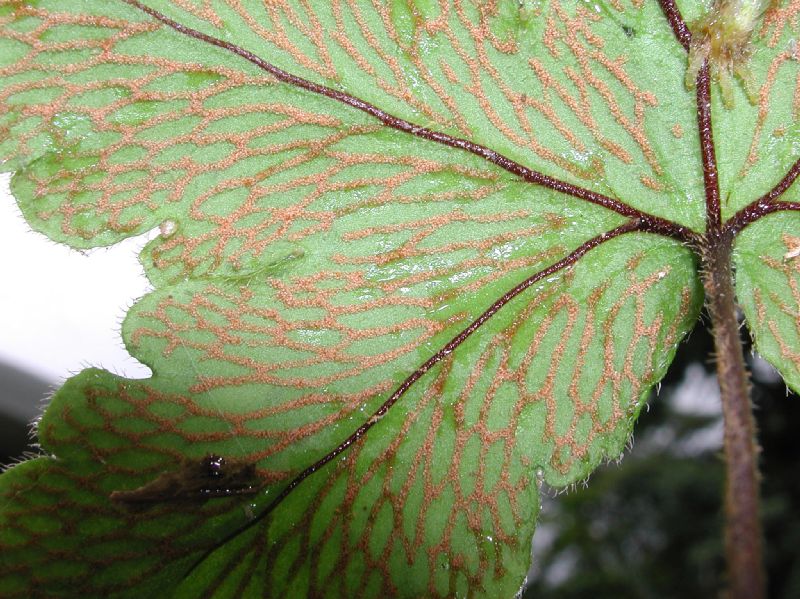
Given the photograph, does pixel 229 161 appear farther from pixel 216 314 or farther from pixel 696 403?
pixel 696 403

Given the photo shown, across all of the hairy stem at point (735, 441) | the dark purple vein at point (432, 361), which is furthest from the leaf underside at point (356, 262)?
the hairy stem at point (735, 441)

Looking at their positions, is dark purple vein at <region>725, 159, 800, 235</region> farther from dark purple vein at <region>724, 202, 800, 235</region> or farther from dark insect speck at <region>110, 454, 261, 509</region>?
dark insect speck at <region>110, 454, 261, 509</region>

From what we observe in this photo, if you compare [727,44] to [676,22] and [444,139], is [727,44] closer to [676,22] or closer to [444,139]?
[676,22]

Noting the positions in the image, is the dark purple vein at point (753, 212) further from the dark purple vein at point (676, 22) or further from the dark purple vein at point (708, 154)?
the dark purple vein at point (676, 22)

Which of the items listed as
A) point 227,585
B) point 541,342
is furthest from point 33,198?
point 541,342

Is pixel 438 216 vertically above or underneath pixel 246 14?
underneath

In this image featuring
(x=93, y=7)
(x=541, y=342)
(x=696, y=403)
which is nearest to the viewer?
(x=93, y=7)
